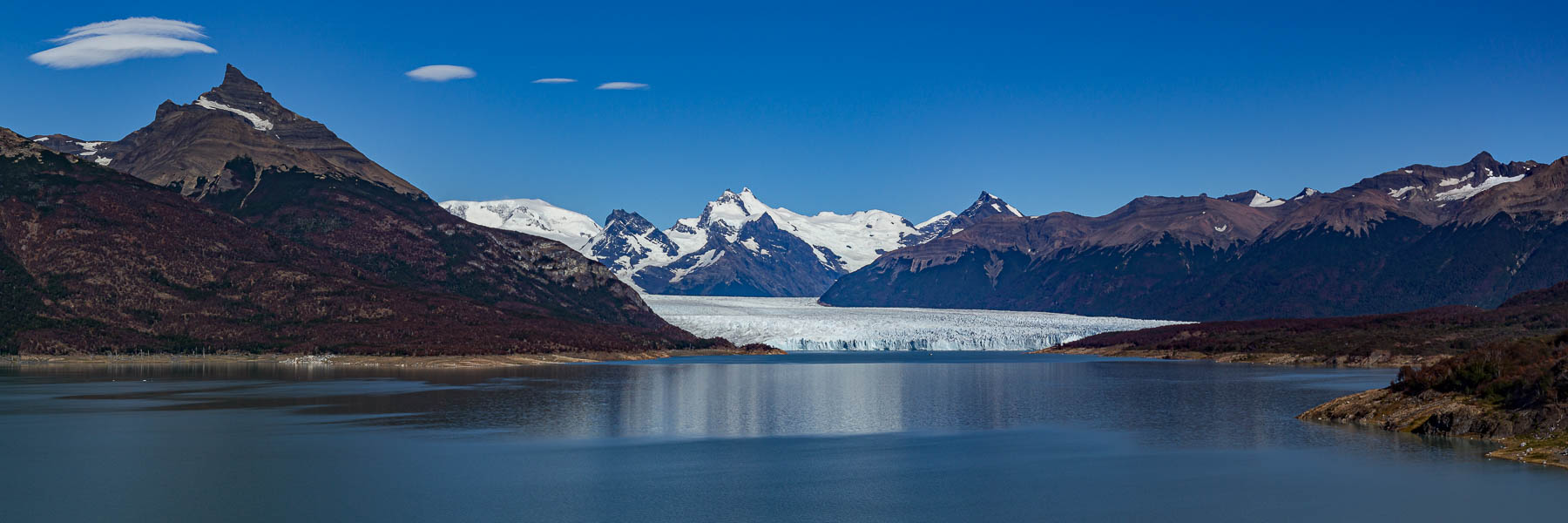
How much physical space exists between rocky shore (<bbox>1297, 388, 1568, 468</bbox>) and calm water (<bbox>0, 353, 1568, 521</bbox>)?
6.28ft

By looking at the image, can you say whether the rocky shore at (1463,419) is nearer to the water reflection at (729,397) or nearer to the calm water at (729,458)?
the calm water at (729,458)

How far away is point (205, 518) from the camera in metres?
42.3

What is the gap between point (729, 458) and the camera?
59875 millimetres

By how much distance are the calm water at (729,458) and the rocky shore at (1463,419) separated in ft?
6.28

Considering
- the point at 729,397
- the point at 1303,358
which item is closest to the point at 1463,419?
the point at 729,397

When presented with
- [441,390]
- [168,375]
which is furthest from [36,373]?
[441,390]

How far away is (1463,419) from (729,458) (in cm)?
3743

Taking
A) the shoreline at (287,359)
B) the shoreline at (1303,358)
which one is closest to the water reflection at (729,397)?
the shoreline at (287,359)

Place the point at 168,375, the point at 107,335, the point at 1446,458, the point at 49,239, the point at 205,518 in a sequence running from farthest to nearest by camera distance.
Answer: the point at 49,239 → the point at 107,335 → the point at 168,375 → the point at 1446,458 → the point at 205,518

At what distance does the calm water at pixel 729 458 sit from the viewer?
44812mm

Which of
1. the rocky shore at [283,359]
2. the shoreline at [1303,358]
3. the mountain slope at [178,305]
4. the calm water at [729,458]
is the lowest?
the calm water at [729,458]

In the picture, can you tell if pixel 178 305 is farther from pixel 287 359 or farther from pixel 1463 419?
pixel 1463 419

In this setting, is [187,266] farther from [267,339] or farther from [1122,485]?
[1122,485]

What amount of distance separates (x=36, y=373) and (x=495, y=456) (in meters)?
98.0
